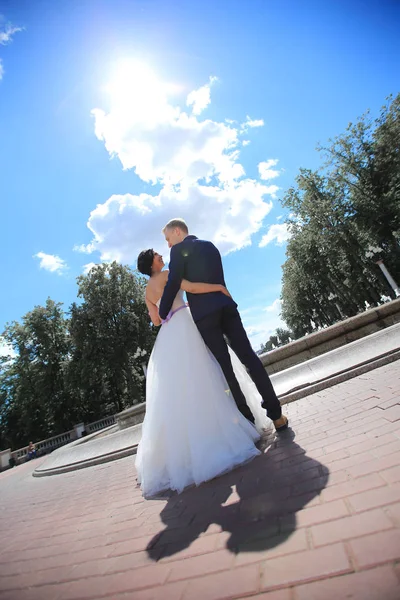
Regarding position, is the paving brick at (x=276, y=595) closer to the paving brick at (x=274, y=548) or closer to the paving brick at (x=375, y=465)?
the paving brick at (x=274, y=548)

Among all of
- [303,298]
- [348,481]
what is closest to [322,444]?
[348,481]

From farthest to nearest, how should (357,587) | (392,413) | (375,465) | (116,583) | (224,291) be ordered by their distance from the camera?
1. (224,291)
2. (392,413)
3. (375,465)
4. (116,583)
5. (357,587)

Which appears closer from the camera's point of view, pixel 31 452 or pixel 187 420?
pixel 187 420

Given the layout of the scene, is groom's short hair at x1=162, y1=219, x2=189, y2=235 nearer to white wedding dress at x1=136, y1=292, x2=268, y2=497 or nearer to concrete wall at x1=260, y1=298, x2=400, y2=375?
white wedding dress at x1=136, y1=292, x2=268, y2=497

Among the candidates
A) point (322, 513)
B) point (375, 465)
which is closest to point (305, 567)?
point (322, 513)

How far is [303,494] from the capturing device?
183cm

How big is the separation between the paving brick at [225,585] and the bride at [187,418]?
1.31m

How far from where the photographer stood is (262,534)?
155cm

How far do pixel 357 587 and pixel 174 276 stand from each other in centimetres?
277

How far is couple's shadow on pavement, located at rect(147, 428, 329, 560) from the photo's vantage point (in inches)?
63.0

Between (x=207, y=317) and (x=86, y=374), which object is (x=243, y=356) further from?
(x=86, y=374)

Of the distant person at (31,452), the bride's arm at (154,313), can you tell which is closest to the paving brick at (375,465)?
the bride's arm at (154,313)

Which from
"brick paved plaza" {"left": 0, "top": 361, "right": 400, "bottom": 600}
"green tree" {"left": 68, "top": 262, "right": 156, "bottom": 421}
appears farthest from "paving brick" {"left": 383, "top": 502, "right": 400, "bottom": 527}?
"green tree" {"left": 68, "top": 262, "right": 156, "bottom": 421}

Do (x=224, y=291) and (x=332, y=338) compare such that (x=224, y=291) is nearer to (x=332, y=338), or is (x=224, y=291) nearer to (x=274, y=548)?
(x=274, y=548)
